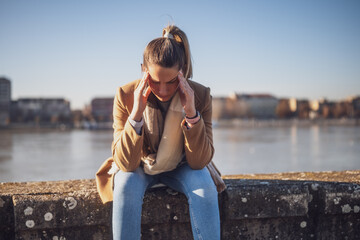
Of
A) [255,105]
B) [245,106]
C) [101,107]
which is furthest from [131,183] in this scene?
[255,105]

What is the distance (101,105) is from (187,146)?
100431 mm

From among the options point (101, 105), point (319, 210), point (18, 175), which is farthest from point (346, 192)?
point (101, 105)

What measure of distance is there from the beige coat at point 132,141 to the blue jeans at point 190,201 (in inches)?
2.8

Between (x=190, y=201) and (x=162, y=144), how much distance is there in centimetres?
32

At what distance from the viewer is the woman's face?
171 cm

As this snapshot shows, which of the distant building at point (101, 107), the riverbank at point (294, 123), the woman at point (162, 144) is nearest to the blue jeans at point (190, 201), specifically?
the woman at point (162, 144)

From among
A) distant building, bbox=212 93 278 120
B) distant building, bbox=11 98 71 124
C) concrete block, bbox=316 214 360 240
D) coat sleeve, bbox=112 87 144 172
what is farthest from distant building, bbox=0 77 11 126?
concrete block, bbox=316 214 360 240

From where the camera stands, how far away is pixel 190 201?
1693 mm

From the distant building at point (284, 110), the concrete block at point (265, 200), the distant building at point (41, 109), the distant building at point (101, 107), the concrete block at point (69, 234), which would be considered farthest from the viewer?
the distant building at point (284, 110)

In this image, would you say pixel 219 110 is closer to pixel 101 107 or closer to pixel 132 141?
pixel 101 107

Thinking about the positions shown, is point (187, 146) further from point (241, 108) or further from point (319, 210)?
point (241, 108)

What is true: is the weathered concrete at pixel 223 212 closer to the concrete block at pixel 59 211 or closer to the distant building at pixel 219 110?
the concrete block at pixel 59 211

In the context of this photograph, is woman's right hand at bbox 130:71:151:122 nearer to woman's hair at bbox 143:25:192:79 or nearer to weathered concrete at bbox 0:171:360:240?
woman's hair at bbox 143:25:192:79

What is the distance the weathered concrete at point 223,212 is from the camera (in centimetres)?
180
